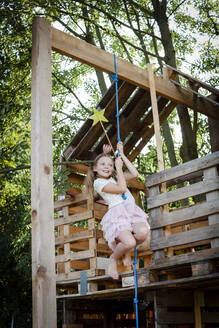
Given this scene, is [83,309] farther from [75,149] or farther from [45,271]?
[45,271]

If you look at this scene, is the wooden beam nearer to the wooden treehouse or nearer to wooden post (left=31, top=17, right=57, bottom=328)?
the wooden treehouse

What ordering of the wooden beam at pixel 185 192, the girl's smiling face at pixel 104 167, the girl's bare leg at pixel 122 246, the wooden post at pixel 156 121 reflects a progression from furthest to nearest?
the wooden post at pixel 156 121 → the girl's smiling face at pixel 104 167 → the girl's bare leg at pixel 122 246 → the wooden beam at pixel 185 192

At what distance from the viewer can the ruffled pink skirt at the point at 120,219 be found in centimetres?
572

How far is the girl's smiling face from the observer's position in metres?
6.20

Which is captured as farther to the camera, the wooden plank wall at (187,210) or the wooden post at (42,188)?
the wooden plank wall at (187,210)

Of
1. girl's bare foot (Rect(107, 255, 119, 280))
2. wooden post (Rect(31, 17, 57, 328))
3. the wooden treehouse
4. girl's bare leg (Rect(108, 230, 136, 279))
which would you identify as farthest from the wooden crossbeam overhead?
girl's bare foot (Rect(107, 255, 119, 280))

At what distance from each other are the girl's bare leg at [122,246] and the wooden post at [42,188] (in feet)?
4.66

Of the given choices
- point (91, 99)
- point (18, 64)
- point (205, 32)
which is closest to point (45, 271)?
point (18, 64)

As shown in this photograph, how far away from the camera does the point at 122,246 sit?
18.4ft

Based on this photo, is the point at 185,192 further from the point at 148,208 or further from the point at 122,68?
the point at 122,68

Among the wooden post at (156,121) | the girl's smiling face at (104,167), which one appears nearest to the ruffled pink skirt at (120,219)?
the girl's smiling face at (104,167)

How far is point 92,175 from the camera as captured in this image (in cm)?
699

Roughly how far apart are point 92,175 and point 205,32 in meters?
8.45

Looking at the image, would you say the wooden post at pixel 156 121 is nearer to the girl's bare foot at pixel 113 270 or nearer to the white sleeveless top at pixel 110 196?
the white sleeveless top at pixel 110 196
